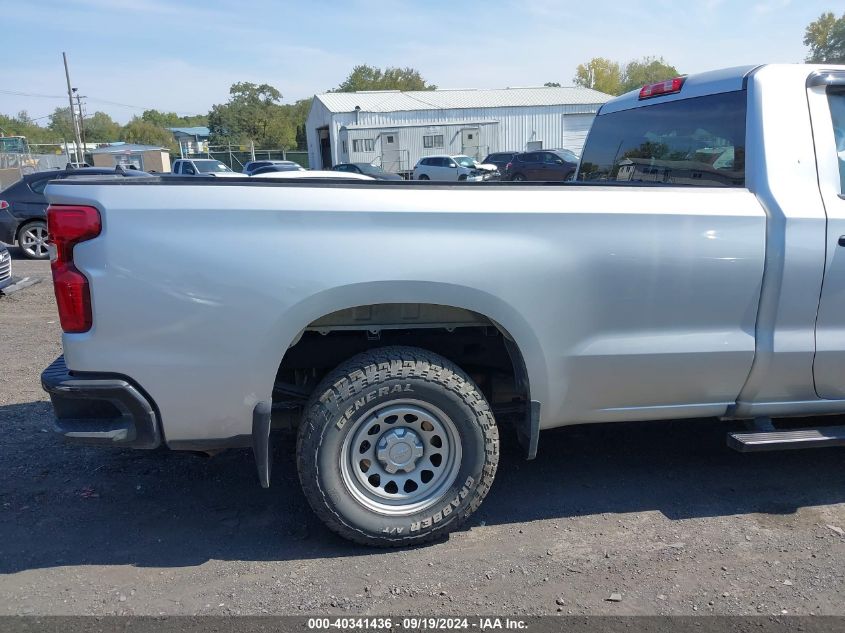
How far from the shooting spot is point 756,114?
3430 mm

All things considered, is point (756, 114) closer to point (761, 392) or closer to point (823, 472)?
point (761, 392)

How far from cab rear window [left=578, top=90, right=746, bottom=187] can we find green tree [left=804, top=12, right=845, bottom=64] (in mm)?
78898

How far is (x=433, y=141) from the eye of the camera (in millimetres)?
43844

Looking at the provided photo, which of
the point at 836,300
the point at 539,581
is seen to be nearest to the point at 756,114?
the point at 836,300

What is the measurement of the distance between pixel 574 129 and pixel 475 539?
1818 inches

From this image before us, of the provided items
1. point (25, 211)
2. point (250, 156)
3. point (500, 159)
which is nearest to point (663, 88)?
point (25, 211)

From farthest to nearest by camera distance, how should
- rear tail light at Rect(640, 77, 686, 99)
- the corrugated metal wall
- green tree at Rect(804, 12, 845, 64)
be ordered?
green tree at Rect(804, 12, 845, 64), the corrugated metal wall, rear tail light at Rect(640, 77, 686, 99)

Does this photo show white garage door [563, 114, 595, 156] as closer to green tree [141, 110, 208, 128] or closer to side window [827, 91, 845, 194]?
side window [827, 91, 845, 194]

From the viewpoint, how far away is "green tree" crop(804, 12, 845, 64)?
7094cm

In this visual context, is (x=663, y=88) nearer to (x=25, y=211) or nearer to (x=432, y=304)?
(x=432, y=304)

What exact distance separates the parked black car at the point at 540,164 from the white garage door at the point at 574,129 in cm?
1606

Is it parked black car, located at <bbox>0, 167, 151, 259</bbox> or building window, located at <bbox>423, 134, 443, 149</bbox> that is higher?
building window, located at <bbox>423, 134, 443, 149</bbox>

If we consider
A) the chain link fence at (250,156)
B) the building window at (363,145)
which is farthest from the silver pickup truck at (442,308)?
the chain link fence at (250,156)

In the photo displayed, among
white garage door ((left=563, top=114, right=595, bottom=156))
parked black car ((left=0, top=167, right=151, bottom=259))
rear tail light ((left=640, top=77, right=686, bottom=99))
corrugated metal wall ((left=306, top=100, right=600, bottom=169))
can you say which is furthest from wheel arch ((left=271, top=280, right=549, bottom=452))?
white garage door ((left=563, top=114, right=595, bottom=156))
